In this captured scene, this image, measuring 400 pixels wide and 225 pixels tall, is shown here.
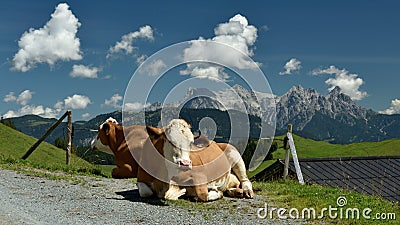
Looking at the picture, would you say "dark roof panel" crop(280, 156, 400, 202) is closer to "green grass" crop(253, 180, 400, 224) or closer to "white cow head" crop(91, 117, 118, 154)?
"green grass" crop(253, 180, 400, 224)

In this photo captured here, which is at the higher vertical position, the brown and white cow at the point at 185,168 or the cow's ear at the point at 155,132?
the cow's ear at the point at 155,132

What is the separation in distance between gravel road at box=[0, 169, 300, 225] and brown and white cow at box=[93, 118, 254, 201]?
16.2 inches

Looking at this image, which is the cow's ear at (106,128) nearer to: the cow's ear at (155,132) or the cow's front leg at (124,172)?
the cow's front leg at (124,172)

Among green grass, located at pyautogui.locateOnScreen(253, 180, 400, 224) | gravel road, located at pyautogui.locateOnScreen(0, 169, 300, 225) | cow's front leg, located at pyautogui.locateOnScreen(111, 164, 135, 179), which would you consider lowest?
gravel road, located at pyautogui.locateOnScreen(0, 169, 300, 225)

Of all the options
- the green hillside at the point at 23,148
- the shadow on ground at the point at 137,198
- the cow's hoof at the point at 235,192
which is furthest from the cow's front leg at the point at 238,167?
the green hillside at the point at 23,148

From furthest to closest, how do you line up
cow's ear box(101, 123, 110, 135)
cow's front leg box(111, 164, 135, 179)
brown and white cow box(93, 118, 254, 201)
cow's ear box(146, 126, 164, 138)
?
cow's ear box(101, 123, 110, 135) < cow's front leg box(111, 164, 135, 179) < cow's ear box(146, 126, 164, 138) < brown and white cow box(93, 118, 254, 201)

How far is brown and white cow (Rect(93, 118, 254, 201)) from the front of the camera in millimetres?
10523

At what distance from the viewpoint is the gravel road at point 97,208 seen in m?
9.11

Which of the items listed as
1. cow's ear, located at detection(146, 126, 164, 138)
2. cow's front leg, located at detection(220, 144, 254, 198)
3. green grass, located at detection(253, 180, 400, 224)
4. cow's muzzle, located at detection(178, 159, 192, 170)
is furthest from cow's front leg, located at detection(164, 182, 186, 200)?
green grass, located at detection(253, 180, 400, 224)

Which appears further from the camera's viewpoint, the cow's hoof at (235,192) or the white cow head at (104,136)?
the white cow head at (104,136)

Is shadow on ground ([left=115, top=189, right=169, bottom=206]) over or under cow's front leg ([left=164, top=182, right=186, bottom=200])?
under

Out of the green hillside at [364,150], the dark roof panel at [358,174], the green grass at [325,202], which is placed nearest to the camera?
the green grass at [325,202]

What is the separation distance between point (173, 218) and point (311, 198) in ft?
15.0

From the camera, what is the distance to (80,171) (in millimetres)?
17953
